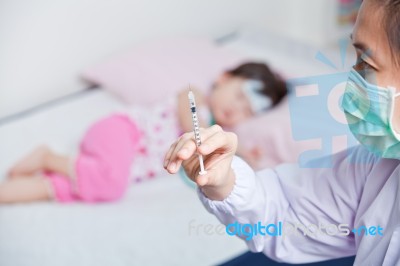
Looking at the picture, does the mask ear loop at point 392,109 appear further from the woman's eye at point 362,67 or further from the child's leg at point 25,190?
the child's leg at point 25,190

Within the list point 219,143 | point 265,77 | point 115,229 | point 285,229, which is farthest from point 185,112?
point 219,143

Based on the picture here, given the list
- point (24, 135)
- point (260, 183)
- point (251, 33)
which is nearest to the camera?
point (260, 183)

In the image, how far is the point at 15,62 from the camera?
1895 mm

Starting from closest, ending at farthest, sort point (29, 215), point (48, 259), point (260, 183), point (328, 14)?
1. point (260, 183)
2. point (48, 259)
3. point (29, 215)
4. point (328, 14)

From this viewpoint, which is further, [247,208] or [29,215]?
[29,215]

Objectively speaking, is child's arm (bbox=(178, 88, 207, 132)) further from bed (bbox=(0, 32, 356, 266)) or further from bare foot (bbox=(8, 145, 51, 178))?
bare foot (bbox=(8, 145, 51, 178))

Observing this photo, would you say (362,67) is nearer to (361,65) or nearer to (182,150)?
(361,65)

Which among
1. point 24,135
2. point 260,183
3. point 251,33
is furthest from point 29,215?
point 251,33

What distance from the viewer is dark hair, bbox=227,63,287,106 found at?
71.7 inches

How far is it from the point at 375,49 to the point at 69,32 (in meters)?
1.42

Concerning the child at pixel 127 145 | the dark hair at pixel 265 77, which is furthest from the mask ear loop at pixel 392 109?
the dark hair at pixel 265 77

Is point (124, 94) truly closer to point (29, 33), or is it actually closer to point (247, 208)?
point (29, 33)

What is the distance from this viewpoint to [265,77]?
183 cm

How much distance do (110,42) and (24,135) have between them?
500 millimetres
